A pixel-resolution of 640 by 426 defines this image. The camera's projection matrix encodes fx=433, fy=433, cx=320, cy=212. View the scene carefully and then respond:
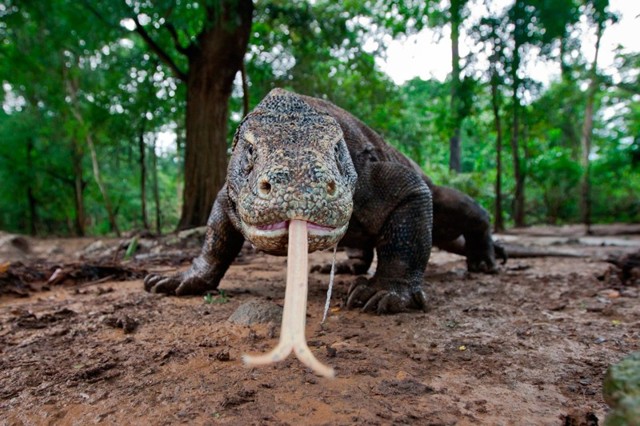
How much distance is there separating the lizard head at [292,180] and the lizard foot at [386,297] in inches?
34.2

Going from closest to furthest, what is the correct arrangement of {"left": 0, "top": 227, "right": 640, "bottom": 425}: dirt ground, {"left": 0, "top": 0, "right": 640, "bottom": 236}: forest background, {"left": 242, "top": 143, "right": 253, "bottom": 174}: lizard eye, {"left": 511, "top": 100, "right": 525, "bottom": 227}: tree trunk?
{"left": 0, "top": 227, "right": 640, "bottom": 425}: dirt ground → {"left": 242, "top": 143, "right": 253, "bottom": 174}: lizard eye → {"left": 0, "top": 0, "right": 640, "bottom": 236}: forest background → {"left": 511, "top": 100, "right": 525, "bottom": 227}: tree trunk

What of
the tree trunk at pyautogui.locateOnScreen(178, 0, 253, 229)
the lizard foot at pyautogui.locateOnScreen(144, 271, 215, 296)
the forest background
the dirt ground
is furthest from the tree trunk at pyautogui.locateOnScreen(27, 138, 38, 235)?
the lizard foot at pyautogui.locateOnScreen(144, 271, 215, 296)

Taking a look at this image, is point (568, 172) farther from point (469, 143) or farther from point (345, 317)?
point (469, 143)

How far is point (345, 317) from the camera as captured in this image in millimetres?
2387

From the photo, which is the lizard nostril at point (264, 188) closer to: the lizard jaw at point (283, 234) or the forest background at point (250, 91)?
the lizard jaw at point (283, 234)

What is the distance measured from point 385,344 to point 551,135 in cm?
2002

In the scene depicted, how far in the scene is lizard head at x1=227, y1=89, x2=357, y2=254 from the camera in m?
1.41

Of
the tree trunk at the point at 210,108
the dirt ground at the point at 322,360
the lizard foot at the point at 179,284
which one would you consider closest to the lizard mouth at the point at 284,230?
the dirt ground at the point at 322,360

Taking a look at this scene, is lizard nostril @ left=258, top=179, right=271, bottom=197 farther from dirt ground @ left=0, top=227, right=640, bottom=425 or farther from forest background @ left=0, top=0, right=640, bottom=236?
forest background @ left=0, top=0, right=640, bottom=236

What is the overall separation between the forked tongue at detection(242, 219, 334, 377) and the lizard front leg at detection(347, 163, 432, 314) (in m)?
1.45

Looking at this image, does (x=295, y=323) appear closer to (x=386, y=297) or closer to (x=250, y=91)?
(x=386, y=297)

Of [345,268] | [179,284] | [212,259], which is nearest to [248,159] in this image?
[212,259]

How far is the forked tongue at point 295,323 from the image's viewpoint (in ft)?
3.23

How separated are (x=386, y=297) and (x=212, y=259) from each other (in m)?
1.23
